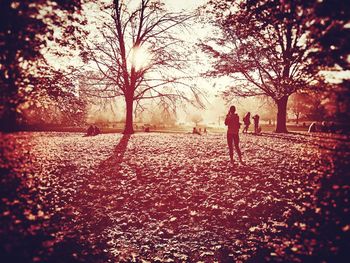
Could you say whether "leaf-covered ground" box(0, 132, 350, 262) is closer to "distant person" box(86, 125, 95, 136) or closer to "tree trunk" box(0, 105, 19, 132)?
"tree trunk" box(0, 105, 19, 132)

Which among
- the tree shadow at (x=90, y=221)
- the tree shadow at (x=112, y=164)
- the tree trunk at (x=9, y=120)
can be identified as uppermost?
the tree trunk at (x=9, y=120)

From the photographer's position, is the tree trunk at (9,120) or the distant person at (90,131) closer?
the tree trunk at (9,120)

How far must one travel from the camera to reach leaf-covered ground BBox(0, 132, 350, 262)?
299cm

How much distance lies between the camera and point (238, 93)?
1001 inches

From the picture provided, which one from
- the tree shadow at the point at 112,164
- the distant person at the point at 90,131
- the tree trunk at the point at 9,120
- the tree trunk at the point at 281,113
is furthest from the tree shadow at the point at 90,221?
the tree trunk at the point at 281,113

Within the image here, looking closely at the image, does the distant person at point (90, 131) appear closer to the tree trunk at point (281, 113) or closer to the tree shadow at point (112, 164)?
the tree shadow at point (112, 164)

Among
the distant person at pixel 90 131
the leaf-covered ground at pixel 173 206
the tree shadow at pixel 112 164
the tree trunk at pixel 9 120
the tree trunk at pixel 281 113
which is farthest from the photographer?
the distant person at pixel 90 131

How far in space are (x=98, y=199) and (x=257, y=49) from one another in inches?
732

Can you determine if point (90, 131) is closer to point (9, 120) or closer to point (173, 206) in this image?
point (173, 206)

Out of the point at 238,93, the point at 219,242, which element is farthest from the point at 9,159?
the point at 238,93

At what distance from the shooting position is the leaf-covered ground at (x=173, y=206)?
2.99 meters

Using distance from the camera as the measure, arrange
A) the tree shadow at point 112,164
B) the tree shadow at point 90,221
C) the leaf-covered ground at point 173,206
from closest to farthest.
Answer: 1. the leaf-covered ground at point 173,206
2. the tree shadow at point 90,221
3. the tree shadow at point 112,164

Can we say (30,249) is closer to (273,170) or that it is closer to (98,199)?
(98,199)

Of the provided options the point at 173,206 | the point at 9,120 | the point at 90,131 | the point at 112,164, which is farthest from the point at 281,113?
the point at 9,120
